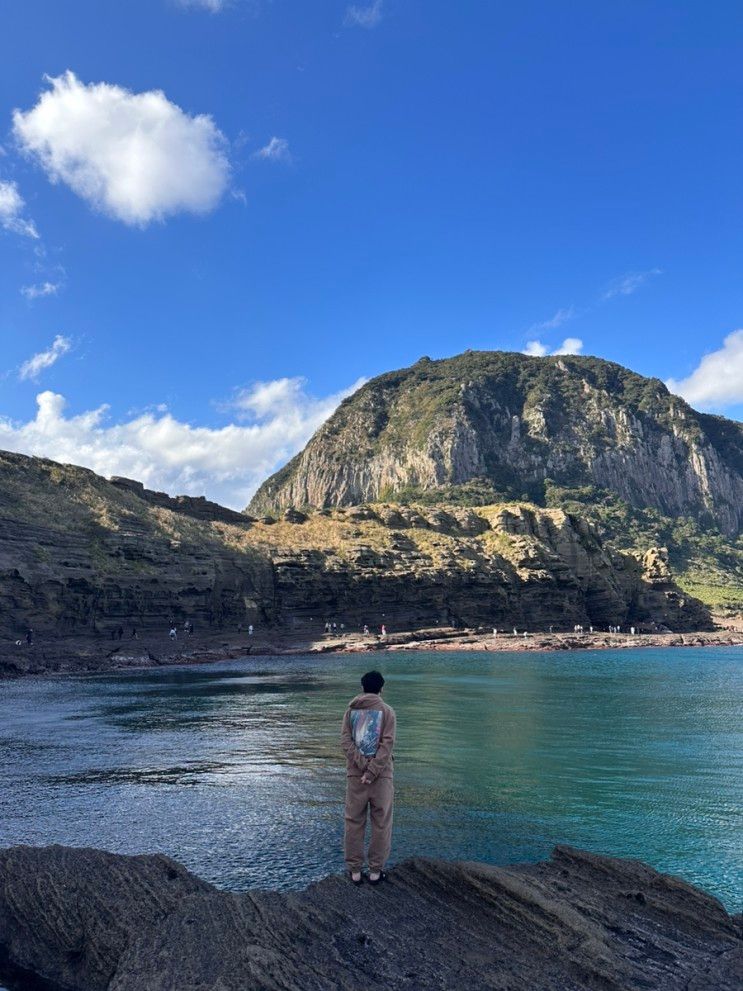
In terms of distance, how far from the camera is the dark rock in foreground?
6.82 meters

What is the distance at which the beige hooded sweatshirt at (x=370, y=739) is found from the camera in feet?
30.7

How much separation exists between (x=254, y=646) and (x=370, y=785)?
76816 mm

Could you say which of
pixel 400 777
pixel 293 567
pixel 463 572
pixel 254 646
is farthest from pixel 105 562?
pixel 400 777

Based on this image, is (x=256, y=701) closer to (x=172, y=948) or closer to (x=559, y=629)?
(x=172, y=948)

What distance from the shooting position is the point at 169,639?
8112cm

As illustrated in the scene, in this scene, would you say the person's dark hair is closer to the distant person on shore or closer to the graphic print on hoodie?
the distant person on shore

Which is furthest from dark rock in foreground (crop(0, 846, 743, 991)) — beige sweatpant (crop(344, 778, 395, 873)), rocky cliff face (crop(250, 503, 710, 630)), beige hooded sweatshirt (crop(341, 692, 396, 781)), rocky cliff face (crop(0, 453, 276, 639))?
rocky cliff face (crop(250, 503, 710, 630))

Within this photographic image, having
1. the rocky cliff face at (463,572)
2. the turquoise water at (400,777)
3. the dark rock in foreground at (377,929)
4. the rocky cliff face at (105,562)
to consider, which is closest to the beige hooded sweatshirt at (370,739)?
the dark rock in foreground at (377,929)

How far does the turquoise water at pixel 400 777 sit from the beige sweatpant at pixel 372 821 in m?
2.32

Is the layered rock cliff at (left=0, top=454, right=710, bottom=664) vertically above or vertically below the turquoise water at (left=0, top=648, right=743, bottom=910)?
above

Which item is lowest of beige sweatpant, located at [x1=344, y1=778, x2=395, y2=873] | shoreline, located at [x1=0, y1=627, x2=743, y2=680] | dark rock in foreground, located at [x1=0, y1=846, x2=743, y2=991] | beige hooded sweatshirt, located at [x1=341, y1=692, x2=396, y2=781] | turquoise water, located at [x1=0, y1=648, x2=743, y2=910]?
shoreline, located at [x1=0, y1=627, x2=743, y2=680]

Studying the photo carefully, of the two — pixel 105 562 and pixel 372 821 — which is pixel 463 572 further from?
pixel 372 821

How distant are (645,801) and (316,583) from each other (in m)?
86.8

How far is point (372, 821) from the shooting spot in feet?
31.0
